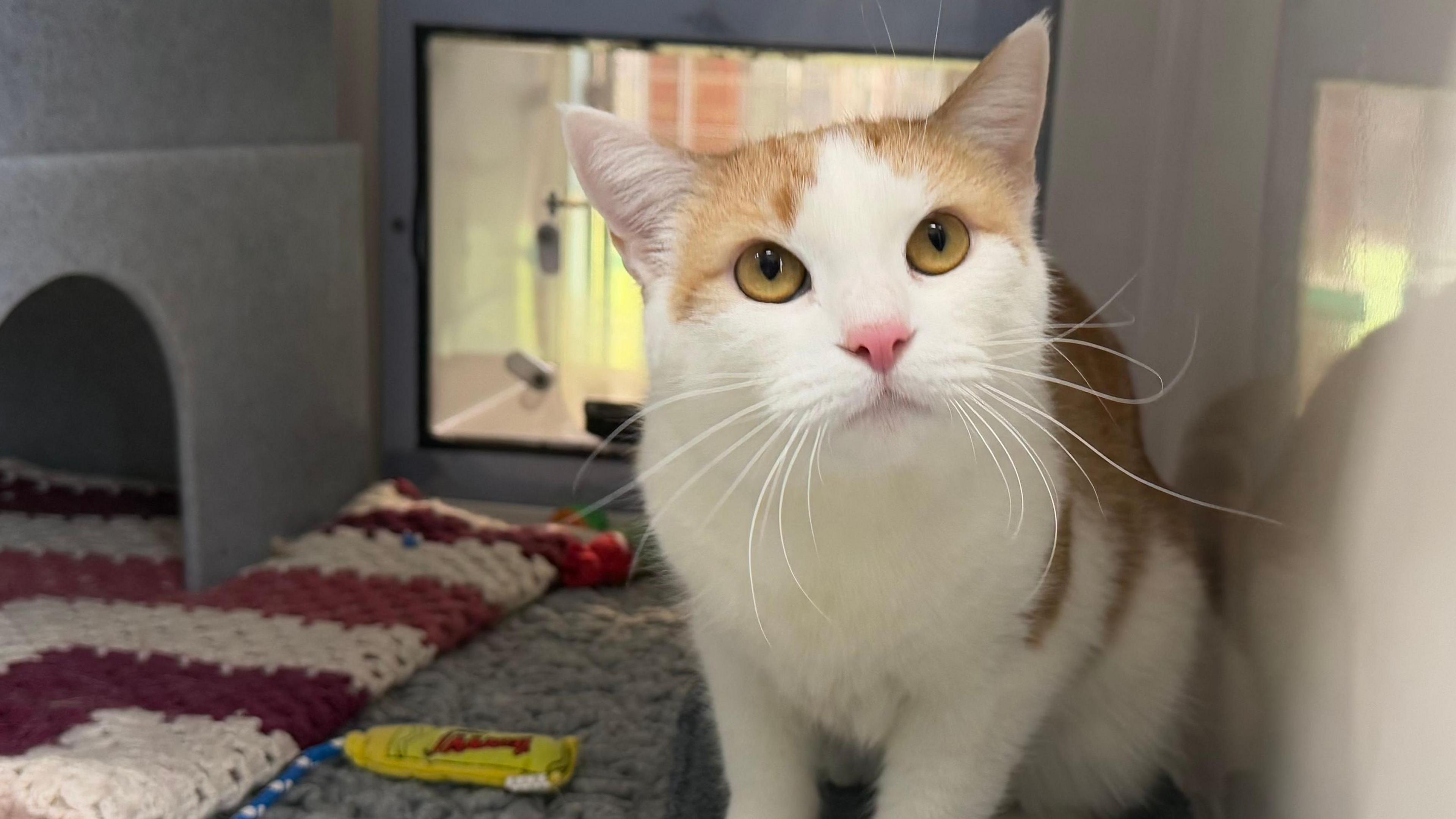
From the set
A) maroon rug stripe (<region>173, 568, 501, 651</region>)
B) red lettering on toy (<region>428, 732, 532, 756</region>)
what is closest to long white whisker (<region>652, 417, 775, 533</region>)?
red lettering on toy (<region>428, 732, 532, 756</region>)

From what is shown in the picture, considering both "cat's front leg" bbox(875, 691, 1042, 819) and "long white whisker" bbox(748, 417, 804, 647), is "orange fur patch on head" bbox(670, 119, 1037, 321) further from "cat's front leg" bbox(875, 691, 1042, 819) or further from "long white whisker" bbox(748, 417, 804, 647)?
"cat's front leg" bbox(875, 691, 1042, 819)

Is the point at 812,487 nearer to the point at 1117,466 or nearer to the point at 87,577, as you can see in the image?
the point at 1117,466

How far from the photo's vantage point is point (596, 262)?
1884mm

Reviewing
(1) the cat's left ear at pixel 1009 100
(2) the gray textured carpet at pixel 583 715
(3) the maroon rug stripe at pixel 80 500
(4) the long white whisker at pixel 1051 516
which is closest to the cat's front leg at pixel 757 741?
(2) the gray textured carpet at pixel 583 715

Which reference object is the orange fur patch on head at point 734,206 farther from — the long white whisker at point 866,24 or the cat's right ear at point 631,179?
the long white whisker at point 866,24

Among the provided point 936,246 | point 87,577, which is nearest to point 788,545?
point 936,246

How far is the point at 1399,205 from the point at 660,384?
500 mm

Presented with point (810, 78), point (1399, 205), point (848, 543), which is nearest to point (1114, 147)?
point (810, 78)

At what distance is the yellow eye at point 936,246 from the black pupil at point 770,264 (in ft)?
0.28

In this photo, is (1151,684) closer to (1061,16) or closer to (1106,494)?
(1106,494)

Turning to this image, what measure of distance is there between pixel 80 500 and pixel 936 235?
1475mm

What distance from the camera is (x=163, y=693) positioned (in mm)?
1180

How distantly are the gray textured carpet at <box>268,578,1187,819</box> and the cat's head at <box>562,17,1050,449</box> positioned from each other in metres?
0.44

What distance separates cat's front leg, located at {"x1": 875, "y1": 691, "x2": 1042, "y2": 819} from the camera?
92cm
